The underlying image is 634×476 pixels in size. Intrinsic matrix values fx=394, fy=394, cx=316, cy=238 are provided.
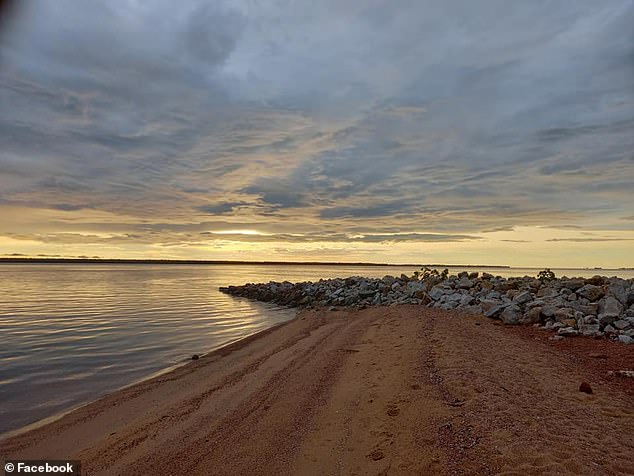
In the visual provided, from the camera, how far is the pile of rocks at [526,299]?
474 inches

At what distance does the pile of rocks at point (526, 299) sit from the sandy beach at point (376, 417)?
5.69 ft

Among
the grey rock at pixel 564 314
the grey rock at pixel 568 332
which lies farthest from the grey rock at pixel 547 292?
the grey rock at pixel 568 332

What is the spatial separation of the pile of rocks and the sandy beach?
174 centimetres

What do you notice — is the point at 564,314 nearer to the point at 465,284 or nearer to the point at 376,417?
the point at 465,284

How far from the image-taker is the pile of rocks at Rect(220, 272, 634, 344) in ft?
39.5

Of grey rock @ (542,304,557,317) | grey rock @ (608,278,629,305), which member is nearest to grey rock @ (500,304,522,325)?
grey rock @ (542,304,557,317)

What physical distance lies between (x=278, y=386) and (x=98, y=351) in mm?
8043

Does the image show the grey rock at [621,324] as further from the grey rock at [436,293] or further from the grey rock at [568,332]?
the grey rock at [436,293]

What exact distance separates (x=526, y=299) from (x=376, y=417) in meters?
12.2

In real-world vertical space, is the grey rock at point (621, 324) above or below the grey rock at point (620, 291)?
below

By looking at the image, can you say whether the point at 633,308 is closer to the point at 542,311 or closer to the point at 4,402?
the point at 542,311

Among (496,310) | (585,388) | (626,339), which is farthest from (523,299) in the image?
(585,388)

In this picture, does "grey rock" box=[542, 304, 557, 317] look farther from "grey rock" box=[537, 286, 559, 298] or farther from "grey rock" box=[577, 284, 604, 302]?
"grey rock" box=[577, 284, 604, 302]

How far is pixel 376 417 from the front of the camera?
5891mm
